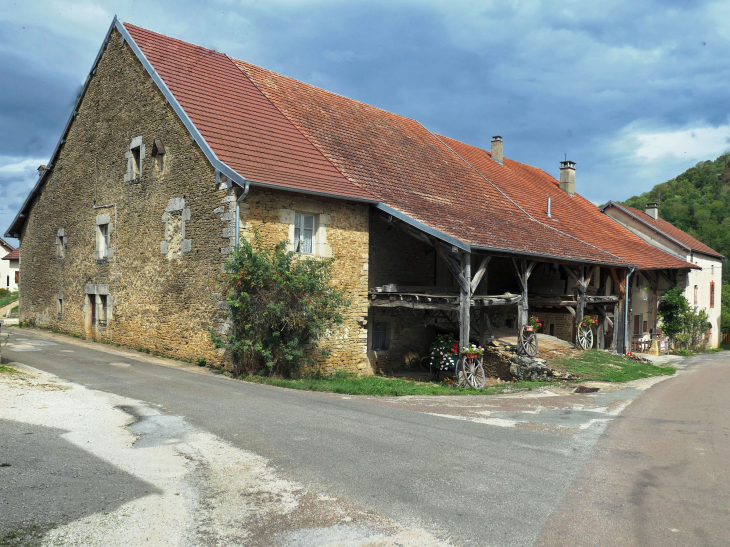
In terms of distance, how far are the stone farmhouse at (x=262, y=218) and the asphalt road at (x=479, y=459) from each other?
12.0 feet

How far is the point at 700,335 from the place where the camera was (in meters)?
28.7

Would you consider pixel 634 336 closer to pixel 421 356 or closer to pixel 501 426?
pixel 421 356

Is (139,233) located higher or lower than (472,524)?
higher

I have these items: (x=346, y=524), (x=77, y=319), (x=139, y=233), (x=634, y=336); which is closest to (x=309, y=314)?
(x=139, y=233)

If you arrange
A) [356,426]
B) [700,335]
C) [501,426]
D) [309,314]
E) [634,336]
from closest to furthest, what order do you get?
[356,426] → [501,426] → [309,314] → [634,336] → [700,335]

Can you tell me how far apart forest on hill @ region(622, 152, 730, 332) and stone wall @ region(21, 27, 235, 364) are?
43699mm

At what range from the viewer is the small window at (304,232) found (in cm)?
1235

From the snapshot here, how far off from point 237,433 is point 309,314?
4.71 meters

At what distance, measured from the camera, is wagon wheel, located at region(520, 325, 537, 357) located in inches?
539

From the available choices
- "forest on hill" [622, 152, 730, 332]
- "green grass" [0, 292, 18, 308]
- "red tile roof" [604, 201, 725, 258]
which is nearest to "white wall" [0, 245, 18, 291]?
→ "green grass" [0, 292, 18, 308]

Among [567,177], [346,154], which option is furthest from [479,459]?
[567,177]

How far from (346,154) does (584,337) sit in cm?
861

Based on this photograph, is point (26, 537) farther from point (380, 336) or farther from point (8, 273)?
point (8, 273)

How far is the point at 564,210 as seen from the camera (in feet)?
73.3
